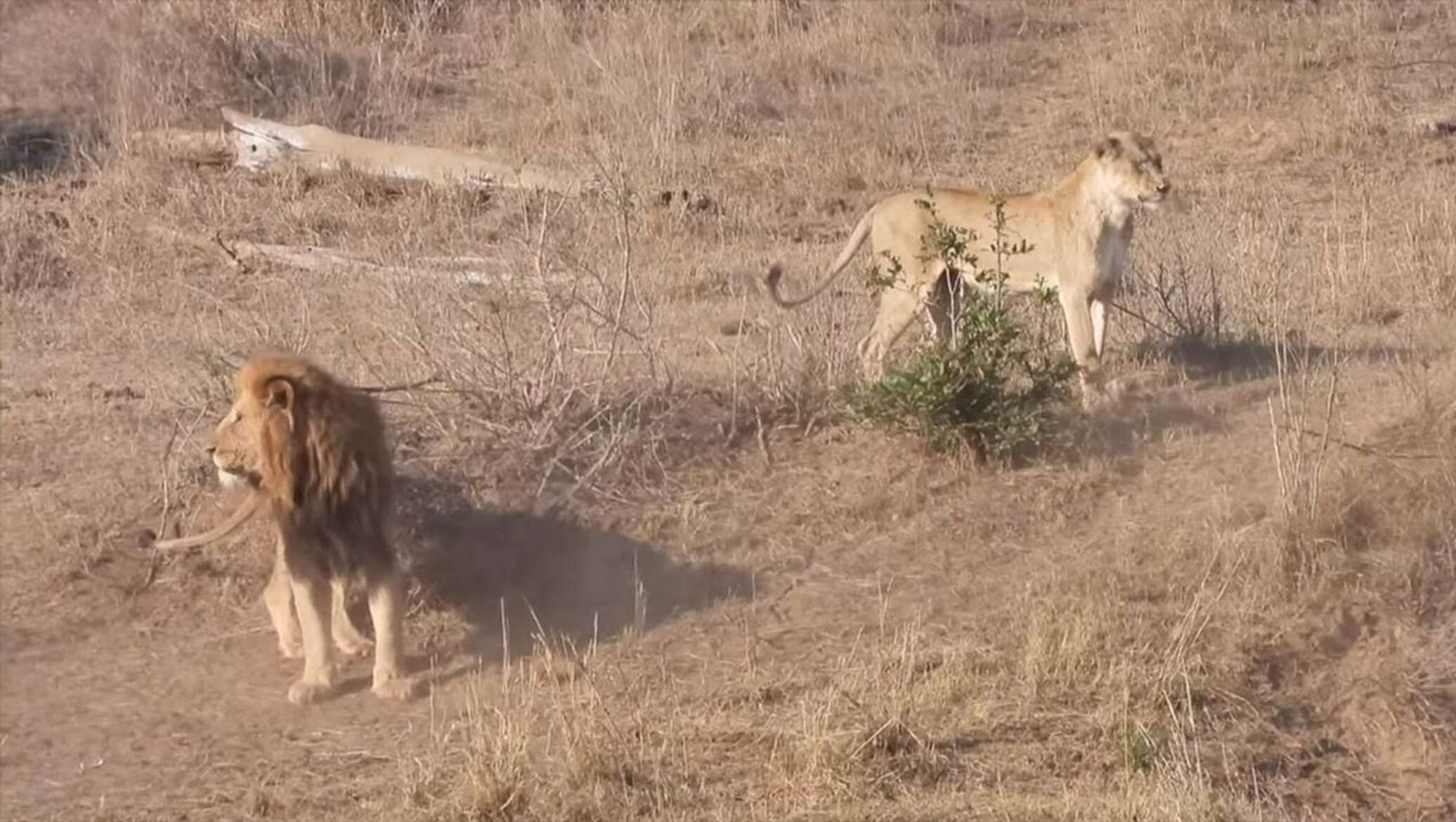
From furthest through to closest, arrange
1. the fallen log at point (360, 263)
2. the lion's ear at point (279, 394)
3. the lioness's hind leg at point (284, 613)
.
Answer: the fallen log at point (360, 263)
the lioness's hind leg at point (284, 613)
the lion's ear at point (279, 394)

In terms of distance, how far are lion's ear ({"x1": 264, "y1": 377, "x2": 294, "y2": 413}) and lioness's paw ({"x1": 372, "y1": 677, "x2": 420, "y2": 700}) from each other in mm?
856

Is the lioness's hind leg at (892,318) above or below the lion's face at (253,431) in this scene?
above

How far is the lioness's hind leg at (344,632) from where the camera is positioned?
684 cm

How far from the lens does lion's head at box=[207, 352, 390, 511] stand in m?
6.39

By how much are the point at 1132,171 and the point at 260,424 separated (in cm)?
410

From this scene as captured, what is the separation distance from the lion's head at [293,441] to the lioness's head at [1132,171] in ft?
12.4

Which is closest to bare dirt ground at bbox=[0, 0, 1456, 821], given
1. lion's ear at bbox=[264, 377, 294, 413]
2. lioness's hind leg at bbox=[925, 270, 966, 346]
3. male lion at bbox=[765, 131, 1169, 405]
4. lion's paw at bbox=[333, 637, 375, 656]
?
lion's paw at bbox=[333, 637, 375, 656]

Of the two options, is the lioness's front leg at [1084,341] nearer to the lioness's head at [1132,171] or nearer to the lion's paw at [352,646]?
the lioness's head at [1132,171]

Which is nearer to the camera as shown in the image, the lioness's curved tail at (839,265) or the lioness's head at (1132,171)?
the lioness's head at (1132,171)

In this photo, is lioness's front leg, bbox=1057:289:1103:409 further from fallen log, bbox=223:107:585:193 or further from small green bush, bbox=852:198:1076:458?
fallen log, bbox=223:107:585:193

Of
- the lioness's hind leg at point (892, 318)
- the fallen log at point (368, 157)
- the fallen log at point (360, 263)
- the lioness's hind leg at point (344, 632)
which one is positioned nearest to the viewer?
the lioness's hind leg at point (344, 632)

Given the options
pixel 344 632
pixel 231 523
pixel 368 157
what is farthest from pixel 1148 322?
pixel 368 157

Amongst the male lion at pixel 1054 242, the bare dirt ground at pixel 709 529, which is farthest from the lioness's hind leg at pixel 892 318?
the bare dirt ground at pixel 709 529

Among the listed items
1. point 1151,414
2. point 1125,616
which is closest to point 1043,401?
point 1151,414
